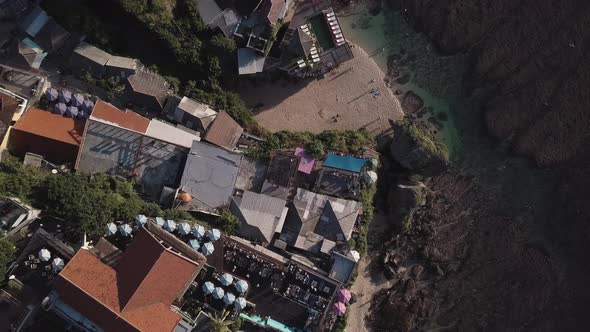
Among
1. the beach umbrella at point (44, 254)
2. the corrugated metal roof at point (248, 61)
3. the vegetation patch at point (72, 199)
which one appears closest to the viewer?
the beach umbrella at point (44, 254)

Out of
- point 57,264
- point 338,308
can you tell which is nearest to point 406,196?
point 338,308

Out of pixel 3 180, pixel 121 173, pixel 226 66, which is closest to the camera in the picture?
pixel 3 180

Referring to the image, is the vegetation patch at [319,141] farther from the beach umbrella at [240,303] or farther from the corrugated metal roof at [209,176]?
the beach umbrella at [240,303]

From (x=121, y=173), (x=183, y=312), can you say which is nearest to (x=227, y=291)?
(x=183, y=312)

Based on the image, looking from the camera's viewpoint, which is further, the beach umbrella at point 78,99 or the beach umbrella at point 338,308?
the beach umbrella at point 78,99

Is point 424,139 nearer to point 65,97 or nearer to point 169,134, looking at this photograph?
point 169,134

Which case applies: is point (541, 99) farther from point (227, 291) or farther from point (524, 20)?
point (227, 291)

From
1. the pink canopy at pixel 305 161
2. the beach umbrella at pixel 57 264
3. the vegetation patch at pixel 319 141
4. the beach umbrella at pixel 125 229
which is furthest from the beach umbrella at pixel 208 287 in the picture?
the pink canopy at pixel 305 161

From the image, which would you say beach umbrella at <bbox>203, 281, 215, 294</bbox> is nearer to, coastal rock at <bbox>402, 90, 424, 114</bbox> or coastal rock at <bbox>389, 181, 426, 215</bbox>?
coastal rock at <bbox>389, 181, 426, 215</bbox>
